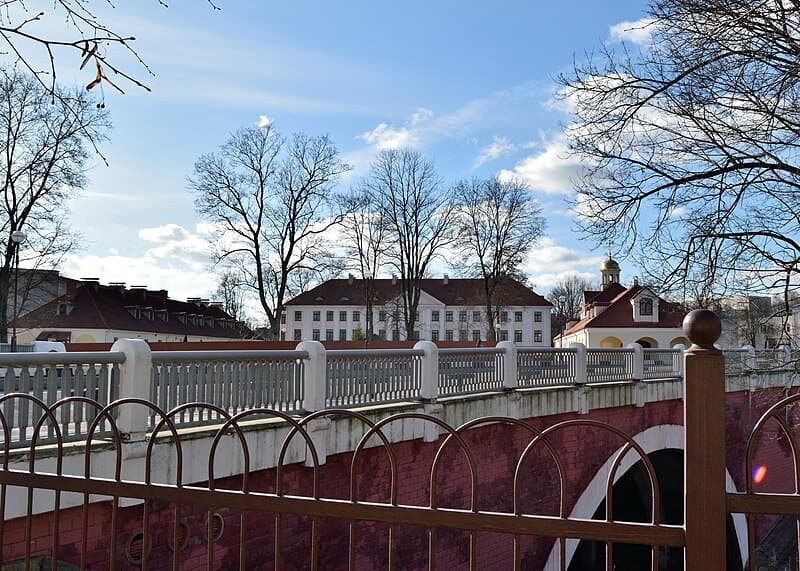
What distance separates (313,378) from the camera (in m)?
8.90

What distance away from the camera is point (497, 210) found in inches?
1836

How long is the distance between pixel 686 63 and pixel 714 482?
9196mm

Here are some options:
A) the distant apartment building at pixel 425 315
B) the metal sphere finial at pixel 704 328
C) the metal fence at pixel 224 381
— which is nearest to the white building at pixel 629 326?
the distant apartment building at pixel 425 315

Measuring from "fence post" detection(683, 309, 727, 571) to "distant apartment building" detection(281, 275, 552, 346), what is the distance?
69.1 meters

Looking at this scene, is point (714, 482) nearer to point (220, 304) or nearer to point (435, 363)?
point (435, 363)

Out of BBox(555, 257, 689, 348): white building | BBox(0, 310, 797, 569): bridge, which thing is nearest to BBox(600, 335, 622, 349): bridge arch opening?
BBox(555, 257, 689, 348): white building

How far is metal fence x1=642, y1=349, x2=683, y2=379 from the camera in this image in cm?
1911

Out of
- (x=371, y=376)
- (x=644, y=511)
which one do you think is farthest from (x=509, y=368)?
(x=644, y=511)

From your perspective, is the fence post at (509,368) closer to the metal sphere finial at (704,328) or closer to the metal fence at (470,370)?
the metal fence at (470,370)

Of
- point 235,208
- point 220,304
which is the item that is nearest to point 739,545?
point 235,208

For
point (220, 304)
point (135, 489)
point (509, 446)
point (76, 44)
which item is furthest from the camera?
point (220, 304)

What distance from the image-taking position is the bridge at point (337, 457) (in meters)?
2.45

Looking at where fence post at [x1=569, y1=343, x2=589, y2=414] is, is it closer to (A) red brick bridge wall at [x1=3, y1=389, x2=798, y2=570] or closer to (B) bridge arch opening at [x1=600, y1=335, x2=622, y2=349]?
(A) red brick bridge wall at [x1=3, y1=389, x2=798, y2=570]

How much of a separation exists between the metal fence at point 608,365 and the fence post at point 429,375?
6.00m
